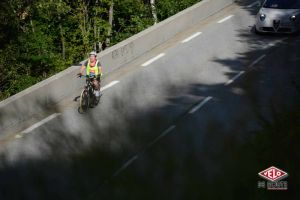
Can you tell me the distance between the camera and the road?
12.7 meters

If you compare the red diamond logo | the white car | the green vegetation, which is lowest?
the green vegetation

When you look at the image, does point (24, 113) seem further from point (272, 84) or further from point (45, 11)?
point (45, 11)

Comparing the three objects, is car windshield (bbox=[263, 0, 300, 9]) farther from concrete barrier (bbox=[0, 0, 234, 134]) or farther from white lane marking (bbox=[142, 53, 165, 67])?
white lane marking (bbox=[142, 53, 165, 67])

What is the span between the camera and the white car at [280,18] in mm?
22828

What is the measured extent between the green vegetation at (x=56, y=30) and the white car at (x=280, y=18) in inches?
248

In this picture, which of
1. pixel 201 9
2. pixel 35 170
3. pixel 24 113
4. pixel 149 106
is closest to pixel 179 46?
pixel 201 9

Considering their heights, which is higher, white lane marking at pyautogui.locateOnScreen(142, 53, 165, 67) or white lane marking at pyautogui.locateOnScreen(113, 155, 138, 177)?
white lane marking at pyautogui.locateOnScreen(113, 155, 138, 177)

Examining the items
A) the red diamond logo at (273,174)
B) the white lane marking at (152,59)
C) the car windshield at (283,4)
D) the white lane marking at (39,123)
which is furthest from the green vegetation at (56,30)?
the red diamond logo at (273,174)

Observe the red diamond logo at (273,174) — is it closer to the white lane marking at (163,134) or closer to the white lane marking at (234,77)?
the white lane marking at (163,134)

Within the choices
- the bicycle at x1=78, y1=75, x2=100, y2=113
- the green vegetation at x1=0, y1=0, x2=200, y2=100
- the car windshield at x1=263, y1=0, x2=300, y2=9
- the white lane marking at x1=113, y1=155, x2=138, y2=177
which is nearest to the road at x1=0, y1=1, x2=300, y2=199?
the white lane marking at x1=113, y1=155, x2=138, y2=177

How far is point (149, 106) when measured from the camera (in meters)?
17.2

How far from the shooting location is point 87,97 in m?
17.1

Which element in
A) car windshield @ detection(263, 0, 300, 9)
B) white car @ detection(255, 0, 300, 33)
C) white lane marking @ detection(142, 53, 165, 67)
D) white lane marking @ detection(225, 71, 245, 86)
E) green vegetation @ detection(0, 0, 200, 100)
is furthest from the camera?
car windshield @ detection(263, 0, 300, 9)

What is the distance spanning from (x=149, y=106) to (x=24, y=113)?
3.65 meters
